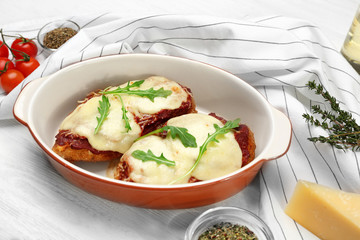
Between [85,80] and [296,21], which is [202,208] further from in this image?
[296,21]

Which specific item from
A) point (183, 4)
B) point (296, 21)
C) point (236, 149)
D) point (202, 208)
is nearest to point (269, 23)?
point (296, 21)

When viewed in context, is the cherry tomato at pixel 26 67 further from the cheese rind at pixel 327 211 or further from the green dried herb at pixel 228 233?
the cheese rind at pixel 327 211

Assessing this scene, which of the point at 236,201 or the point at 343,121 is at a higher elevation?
the point at 343,121

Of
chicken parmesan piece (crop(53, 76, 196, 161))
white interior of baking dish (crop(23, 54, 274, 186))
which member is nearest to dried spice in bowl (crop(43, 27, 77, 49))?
white interior of baking dish (crop(23, 54, 274, 186))

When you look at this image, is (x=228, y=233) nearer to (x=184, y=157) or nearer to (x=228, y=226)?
(x=228, y=226)

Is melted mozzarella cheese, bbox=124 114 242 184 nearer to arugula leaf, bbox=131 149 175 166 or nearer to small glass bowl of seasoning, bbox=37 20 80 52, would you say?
arugula leaf, bbox=131 149 175 166

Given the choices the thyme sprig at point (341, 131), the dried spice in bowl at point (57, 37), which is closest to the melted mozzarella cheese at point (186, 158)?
the thyme sprig at point (341, 131)
